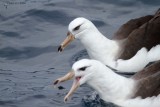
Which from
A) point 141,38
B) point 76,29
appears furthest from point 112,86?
point 141,38

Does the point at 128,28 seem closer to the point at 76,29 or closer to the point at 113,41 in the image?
the point at 113,41

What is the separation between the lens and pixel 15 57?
13.0 meters

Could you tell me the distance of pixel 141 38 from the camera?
1194 centimetres

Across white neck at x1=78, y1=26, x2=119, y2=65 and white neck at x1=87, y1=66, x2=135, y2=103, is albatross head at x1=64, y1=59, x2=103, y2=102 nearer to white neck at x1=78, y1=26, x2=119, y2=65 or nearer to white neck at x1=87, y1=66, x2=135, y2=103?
white neck at x1=87, y1=66, x2=135, y2=103

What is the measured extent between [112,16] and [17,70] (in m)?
3.55

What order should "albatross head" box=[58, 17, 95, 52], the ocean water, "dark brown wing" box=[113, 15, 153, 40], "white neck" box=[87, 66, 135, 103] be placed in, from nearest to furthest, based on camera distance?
1. "white neck" box=[87, 66, 135, 103]
2. the ocean water
3. "albatross head" box=[58, 17, 95, 52]
4. "dark brown wing" box=[113, 15, 153, 40]

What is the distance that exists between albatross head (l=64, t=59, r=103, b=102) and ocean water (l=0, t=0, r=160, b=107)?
0.74 meters

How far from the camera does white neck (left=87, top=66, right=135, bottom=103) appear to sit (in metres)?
9.91

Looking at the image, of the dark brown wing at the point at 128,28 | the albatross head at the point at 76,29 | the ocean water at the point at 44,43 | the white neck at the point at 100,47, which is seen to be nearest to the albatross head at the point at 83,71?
the ocean water at the point at 44,43

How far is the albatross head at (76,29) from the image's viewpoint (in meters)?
→ 11.7

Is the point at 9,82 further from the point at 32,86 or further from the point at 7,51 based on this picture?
the point at 7,51

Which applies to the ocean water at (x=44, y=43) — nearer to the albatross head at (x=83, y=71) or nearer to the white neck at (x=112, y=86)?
the white neck at (x=112, y=86)

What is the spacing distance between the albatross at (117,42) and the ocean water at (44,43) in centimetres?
75

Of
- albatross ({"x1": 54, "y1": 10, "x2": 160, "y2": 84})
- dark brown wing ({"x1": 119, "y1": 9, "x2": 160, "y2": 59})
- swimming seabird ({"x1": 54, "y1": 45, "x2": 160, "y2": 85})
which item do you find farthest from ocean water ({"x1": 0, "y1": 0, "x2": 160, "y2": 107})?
dark brown wing ({"x1": 119, "y1": 9, "x2": 160, "y2": 59})
